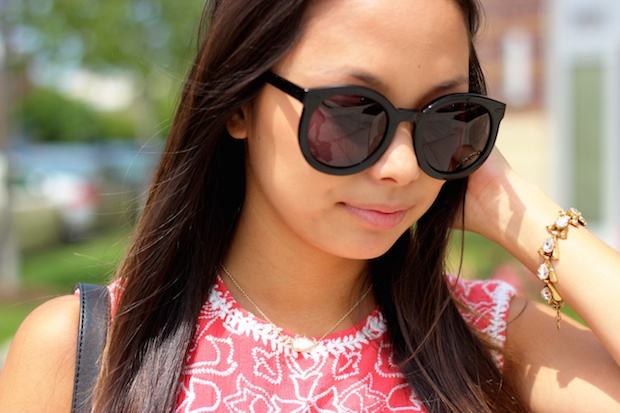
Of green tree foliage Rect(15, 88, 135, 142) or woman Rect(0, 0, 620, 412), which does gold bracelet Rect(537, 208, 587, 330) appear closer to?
woman Rect(0, 0, 620, 412)

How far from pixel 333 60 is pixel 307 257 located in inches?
19.9

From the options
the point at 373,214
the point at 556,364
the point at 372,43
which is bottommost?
the point at 556,364

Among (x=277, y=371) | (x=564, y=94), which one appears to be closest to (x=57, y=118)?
(x=564, y=94)

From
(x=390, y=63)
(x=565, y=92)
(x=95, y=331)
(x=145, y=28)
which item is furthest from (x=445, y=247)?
(x=145, y=28)

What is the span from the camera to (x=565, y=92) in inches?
372

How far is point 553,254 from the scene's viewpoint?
183 cm

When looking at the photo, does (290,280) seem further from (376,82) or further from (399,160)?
(376,82)

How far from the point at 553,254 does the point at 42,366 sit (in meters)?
1.18

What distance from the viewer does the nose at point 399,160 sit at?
1570 mm

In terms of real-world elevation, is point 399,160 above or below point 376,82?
below

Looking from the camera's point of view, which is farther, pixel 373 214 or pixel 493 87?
pixel 493 87

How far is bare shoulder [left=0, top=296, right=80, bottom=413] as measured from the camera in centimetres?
159

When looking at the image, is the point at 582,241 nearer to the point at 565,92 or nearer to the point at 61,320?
the point at 61,320

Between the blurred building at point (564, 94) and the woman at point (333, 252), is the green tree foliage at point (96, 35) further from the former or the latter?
the woman at point (333, 252)
